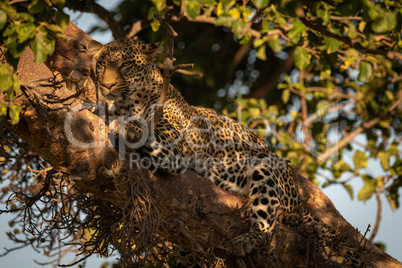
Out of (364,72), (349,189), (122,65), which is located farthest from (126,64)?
(349,189)

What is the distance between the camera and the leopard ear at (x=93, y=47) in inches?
231

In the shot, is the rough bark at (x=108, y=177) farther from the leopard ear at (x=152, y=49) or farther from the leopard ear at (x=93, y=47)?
the leopard ear at (x=152, y=49)

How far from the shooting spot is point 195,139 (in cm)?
643

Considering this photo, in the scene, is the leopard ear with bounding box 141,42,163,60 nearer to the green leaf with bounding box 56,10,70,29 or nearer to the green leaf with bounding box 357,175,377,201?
the green leaf with bounding box 56,10,70,29

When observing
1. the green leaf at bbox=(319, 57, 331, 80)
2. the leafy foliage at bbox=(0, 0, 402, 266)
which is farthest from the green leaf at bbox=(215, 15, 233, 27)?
the green leaf at bbox=(319, 57, 331, 80)

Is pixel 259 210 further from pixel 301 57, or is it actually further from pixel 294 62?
pixel 294 62

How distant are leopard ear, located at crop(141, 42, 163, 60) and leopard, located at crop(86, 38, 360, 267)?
0.5 inches

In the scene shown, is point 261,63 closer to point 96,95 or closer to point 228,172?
point 228,172

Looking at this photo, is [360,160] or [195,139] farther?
[360,160]

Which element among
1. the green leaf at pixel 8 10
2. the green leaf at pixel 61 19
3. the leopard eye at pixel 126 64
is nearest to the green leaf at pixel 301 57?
the leopard eye at pixel 126 64

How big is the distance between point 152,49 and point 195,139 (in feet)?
3.89

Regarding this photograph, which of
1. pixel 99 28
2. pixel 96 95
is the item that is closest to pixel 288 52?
pixel 99 28

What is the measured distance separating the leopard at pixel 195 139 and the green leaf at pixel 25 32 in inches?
84.2

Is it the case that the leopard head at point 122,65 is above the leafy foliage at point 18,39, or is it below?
below
